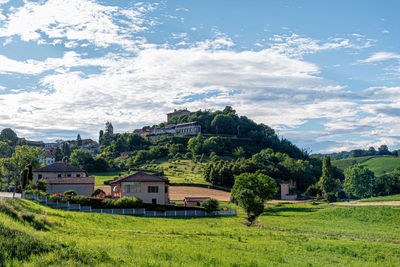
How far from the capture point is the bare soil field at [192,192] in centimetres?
7944

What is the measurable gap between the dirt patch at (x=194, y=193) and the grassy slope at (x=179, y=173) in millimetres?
Result: 5762

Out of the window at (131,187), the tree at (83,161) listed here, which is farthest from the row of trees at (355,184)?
the tree at (83,161)

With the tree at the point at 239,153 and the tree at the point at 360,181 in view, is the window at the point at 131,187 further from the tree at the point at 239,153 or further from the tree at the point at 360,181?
the tree at the point at 239,153

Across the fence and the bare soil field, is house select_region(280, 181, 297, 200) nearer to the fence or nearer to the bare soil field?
the bare soil field

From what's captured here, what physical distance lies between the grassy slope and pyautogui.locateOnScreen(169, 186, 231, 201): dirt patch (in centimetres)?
576

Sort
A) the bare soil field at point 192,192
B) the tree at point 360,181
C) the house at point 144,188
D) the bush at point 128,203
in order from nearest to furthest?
the bush at point 128,203 < the house at point 144,188 < the bare soil field at point 192,192 < the tree at point 360,181

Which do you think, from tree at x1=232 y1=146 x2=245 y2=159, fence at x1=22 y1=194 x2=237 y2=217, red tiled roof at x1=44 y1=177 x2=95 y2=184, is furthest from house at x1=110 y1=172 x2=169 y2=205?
tree at x1=232 y1=146 x2=245 y2=159

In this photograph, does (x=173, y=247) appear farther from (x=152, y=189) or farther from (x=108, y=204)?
(x=152, y=189)

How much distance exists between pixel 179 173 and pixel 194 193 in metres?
26.6

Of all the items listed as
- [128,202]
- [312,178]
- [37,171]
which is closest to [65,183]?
[37,171]

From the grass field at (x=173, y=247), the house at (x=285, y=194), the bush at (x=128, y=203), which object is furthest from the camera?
the house at (x=285, y=194)

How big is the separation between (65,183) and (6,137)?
5001 inches

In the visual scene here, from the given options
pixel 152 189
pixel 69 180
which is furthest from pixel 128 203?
pixel 69 180

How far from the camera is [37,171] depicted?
68250 millimetres
